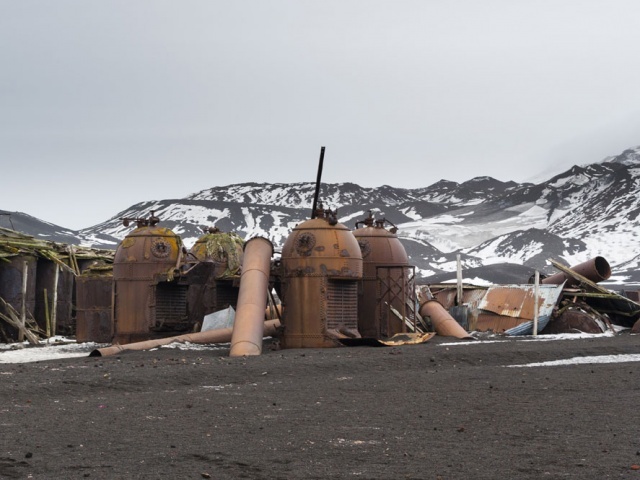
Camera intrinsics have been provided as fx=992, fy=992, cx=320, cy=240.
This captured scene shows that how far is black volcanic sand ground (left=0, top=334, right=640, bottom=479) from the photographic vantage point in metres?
9.72

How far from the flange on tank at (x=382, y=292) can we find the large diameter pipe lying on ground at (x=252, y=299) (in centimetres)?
404

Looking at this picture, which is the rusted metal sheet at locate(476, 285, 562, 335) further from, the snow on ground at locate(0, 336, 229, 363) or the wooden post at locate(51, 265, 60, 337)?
the wooden post at locate(51, 265, 60, 337)

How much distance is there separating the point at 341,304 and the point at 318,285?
0.97 meters

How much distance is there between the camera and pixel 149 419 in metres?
12.8

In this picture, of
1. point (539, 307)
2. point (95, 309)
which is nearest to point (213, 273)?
point (95, 309)

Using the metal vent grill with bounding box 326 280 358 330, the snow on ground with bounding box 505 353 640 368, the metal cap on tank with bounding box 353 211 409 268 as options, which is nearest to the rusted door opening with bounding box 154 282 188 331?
the metal vent grill with bounding box 326 280 358 330

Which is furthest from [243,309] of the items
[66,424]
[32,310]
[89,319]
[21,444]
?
[21,444]

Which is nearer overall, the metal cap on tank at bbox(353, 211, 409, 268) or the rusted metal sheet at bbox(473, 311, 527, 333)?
the metal cap on tank at bbox(353, 211, 409, 268)

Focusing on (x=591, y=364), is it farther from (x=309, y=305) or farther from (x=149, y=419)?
(x=149, y=419)

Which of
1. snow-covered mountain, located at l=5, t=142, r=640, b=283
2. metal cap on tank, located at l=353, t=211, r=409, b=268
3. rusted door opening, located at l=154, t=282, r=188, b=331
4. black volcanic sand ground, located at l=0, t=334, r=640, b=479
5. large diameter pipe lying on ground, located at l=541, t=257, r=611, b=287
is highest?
snow-covered mountain, located at l=5, t=142, r=640, b=283

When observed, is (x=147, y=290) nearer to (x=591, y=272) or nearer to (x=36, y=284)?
(x=36, y=284)

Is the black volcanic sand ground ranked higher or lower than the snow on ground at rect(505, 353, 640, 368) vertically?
lower

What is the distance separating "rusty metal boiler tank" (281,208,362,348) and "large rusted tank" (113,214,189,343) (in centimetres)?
385

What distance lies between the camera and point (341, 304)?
26.2 m
